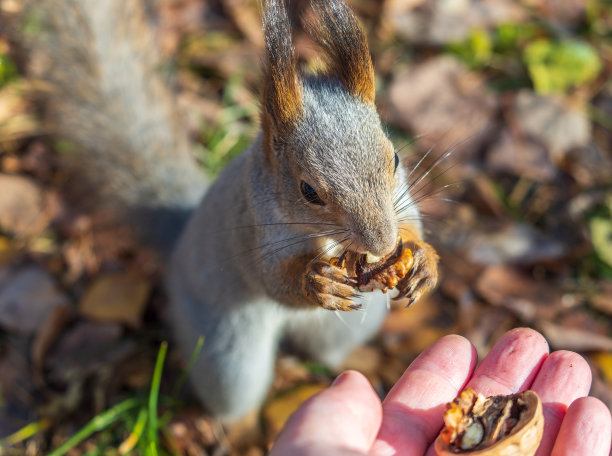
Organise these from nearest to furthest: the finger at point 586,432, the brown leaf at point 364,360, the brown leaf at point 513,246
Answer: the finger at point 586,432, the brown leaf at point 364,360, the brown leaf at point 513,246

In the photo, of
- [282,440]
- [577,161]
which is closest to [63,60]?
[282,440]

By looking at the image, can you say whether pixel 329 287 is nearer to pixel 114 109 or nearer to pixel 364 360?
pixel 364 360

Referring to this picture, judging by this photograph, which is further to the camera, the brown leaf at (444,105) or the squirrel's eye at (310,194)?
the brown leaf at (444,105)

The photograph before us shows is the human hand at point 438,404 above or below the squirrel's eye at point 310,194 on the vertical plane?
below

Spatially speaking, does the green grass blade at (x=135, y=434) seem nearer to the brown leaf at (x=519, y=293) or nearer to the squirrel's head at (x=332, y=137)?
the squirrel's head at (x=332, y=137)

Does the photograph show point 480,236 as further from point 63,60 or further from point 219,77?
point 63,60

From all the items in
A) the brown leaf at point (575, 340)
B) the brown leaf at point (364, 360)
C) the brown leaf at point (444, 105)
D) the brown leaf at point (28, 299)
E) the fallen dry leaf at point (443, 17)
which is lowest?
the brown leaf at point (364, 360)

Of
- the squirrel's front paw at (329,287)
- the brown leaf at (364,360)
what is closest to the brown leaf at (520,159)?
the brown leaf at (364,360)
